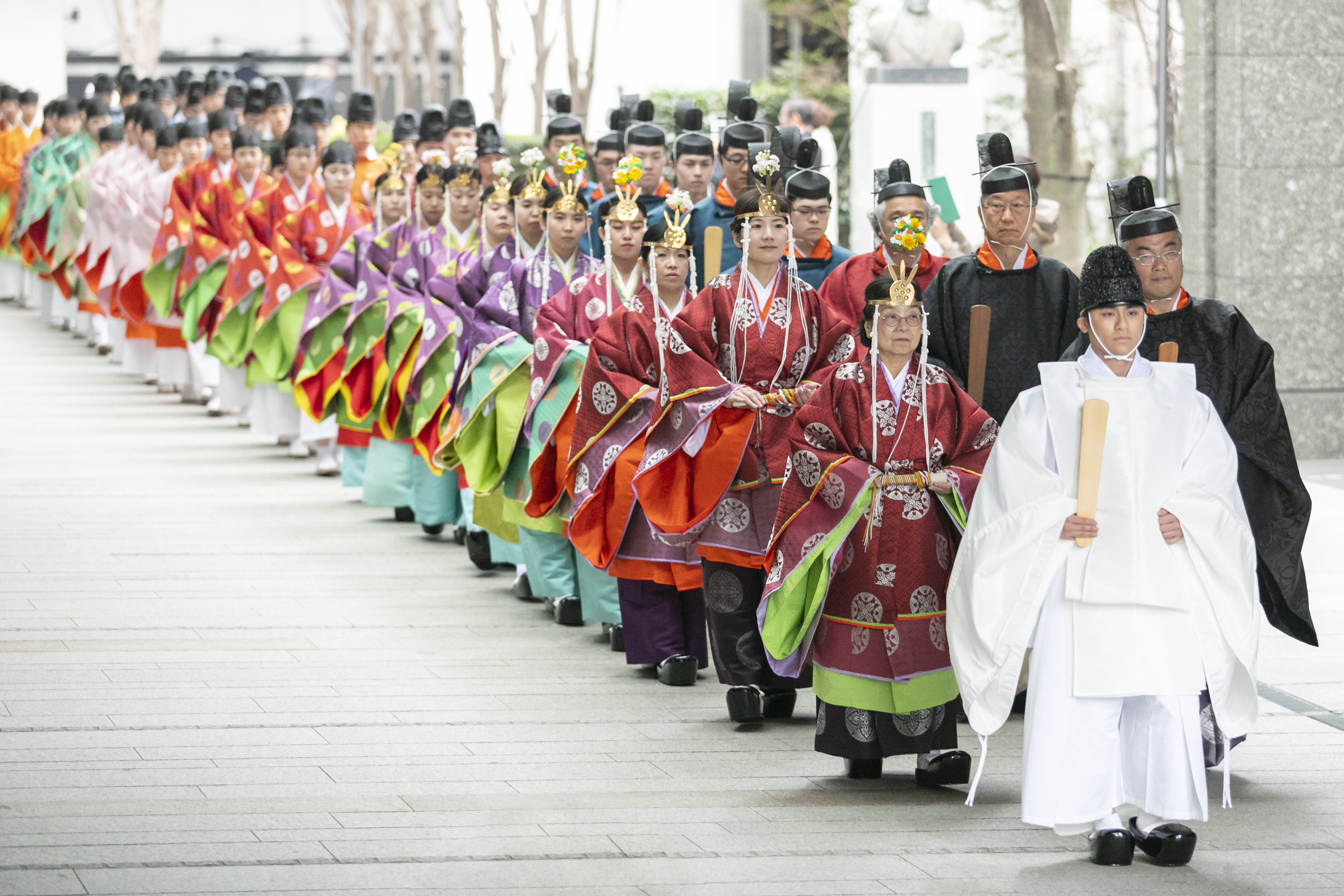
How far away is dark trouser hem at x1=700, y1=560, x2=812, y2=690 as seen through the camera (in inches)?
252

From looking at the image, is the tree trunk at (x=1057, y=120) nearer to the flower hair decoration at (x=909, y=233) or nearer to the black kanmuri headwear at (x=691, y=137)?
the black kanmuri headwear at (x=691, y=137)

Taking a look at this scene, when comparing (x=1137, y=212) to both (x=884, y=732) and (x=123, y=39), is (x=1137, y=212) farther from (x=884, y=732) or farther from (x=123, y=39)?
(x=123, y=39)

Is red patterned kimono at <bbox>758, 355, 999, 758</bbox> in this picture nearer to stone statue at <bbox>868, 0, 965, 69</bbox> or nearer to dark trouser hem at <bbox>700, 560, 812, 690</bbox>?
dark trouser hem at <bbox>700, 560, 812, 690</bbox>

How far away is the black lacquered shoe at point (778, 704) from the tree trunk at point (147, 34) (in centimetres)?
2338

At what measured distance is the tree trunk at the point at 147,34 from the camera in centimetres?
2788

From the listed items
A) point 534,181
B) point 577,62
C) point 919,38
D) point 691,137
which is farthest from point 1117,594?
point 577,62

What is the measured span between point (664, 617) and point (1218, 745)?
2.20m

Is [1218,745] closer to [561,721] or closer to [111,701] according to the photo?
[561,721]

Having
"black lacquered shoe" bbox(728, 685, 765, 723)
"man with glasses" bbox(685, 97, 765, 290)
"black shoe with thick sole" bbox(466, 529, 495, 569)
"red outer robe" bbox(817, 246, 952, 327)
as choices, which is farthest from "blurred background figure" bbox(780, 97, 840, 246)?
"black lacquered shoe" bbox(728, 685, 765, 723)

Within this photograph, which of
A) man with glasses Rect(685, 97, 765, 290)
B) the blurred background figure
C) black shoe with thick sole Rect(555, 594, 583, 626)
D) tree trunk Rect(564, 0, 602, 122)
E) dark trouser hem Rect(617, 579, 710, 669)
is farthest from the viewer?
tree trunk Rect(564, 0, 602, 122)

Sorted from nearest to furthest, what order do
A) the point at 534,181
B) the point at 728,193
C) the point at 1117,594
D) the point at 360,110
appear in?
the point at 1117,594 < the point at 534,181 < the point at 728,193 < the point at 360,110

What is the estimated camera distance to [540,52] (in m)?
19.8

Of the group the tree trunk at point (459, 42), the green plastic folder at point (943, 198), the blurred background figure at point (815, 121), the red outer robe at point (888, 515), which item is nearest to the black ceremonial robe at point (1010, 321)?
the red outer robe at point (888, 515)

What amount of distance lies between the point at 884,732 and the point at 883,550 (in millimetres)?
510
